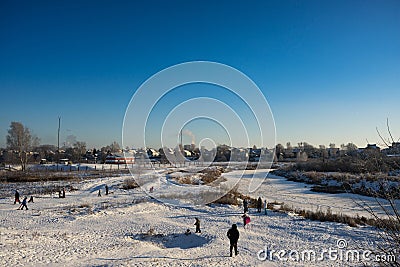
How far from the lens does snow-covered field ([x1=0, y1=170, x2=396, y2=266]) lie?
1214 centimetres

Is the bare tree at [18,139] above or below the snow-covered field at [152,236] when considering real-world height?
above

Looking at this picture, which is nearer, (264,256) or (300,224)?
(264,256)

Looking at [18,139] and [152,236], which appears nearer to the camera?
[152,236]

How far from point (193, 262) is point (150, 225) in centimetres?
751

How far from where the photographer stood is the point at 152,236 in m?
16.2

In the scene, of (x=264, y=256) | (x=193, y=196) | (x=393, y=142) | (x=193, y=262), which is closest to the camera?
(x=393, y=142)

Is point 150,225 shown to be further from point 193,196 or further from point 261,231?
point 193,196

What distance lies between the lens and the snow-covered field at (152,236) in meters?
12.1

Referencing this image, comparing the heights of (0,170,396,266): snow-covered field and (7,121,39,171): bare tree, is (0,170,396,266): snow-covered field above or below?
below

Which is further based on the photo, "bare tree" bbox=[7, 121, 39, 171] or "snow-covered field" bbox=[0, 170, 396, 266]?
"bare tree" bbox=[7, 121, 39, 171]

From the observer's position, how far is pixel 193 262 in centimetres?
1183

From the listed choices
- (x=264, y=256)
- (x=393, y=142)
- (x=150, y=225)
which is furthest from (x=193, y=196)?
(x=393, y=142)

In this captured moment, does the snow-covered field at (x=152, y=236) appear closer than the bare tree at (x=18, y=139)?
Yes

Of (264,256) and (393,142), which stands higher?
(393,142)
